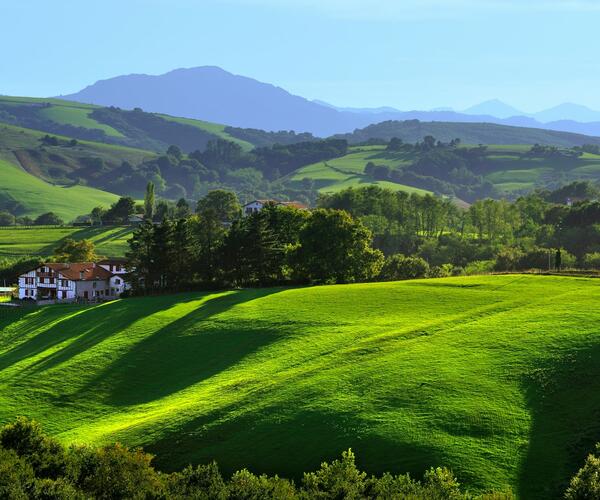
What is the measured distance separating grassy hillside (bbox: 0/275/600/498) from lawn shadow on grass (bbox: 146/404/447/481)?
13 centimetres

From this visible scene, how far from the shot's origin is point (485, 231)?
18425 cm

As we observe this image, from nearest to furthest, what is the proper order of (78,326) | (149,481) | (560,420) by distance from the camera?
1. (149,481)
2. (560,420)
3. (78,326)

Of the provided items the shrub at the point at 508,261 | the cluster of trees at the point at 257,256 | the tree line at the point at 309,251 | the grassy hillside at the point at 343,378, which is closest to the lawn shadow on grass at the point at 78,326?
the grassy hillside at the point at 343,378

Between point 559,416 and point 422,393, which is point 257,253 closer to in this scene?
point 422,393

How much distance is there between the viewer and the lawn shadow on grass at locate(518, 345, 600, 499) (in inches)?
1970

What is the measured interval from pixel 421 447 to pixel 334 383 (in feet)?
42.9

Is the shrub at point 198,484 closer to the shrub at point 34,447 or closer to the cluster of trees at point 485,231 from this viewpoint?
the shrub at point 34,447

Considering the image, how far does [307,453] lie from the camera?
55250 mm

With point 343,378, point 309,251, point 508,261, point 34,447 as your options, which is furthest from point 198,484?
point 508,261

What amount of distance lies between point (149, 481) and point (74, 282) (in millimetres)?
86778

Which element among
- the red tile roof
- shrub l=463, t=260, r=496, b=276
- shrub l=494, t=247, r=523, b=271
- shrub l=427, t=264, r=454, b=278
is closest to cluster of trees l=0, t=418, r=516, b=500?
shrub l=427, t=264, r=454, b=278

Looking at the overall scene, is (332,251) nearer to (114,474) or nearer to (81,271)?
(81,271)

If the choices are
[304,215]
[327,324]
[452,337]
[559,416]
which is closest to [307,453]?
[559,416]

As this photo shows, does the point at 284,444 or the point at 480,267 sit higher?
the point at 480,267
